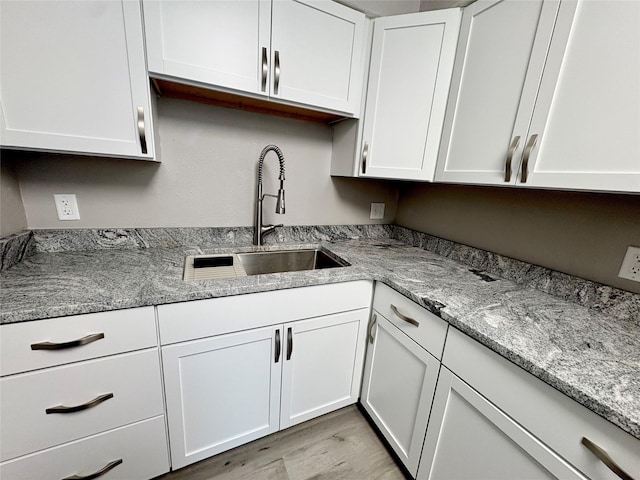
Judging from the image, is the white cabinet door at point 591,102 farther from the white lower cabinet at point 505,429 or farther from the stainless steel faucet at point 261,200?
the stainless steel faucet at point 261,200

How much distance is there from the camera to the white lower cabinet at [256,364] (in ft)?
3.09

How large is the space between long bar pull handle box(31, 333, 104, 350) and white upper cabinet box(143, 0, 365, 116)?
0.92m

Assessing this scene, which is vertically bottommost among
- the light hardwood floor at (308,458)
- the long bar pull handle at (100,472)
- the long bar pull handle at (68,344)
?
the light hardwood floor at (308,458)

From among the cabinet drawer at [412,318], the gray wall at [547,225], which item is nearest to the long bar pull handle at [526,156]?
the gray wall at [547,225]

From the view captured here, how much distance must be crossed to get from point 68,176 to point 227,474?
58.1 inches

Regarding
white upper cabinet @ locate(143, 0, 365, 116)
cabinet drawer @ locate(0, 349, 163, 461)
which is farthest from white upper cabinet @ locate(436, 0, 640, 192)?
cabinet drawer @ locate(0, 349, 163, 461)

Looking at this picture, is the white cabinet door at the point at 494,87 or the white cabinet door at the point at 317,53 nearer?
the white cabinet door at the point at 494,87

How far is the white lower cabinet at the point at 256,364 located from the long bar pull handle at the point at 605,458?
0.78 meters

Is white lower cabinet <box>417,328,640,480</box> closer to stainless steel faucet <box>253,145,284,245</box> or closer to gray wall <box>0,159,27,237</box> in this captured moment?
stainless steel faucet <box>253,145,284,245</box>

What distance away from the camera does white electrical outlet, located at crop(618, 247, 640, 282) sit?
33.7 inches

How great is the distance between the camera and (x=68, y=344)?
0.75 metres

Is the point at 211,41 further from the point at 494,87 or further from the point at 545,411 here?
the point at 545,411

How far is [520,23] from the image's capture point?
90 centimetres

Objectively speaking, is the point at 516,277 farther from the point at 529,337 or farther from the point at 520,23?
the point at 520,23
